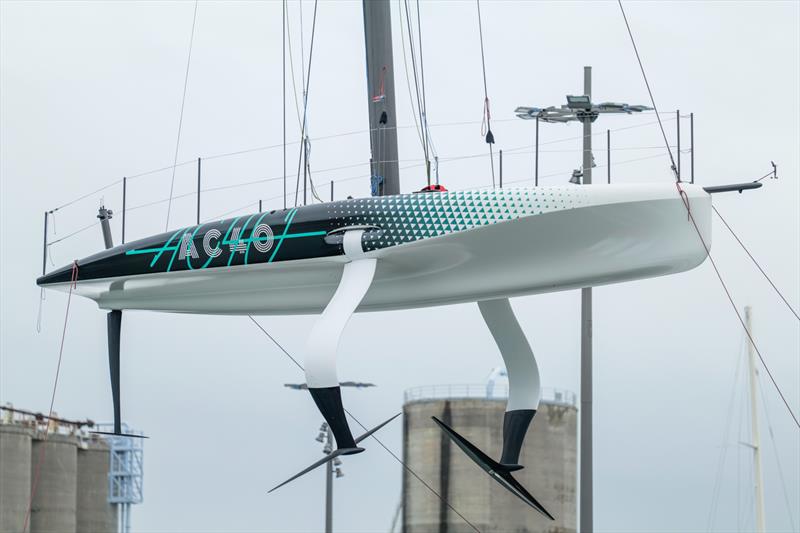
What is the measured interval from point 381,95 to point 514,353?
3564mm

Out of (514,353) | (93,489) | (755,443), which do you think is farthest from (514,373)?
(93,489)

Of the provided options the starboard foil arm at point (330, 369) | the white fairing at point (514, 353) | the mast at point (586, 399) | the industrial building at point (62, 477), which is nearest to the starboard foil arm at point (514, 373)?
the white fairing at point (514, 353)

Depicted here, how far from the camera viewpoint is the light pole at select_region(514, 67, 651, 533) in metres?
22.7

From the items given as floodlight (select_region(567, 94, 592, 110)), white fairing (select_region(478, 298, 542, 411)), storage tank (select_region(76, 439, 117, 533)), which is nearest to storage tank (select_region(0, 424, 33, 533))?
storage tank (select_region(76, 439, 117, 533))

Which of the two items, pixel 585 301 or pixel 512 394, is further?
pixel 585 301

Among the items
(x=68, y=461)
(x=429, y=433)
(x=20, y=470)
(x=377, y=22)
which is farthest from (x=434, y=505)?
(x=377, y=22)

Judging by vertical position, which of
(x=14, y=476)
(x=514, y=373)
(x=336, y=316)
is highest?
(x=336, y=316)

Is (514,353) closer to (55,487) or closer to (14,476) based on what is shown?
(14,476)

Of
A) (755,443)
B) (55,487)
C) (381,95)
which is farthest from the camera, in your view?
(55,487)

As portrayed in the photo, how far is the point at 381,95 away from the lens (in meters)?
20.5

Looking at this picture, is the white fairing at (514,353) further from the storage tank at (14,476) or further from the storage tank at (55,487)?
the storage tank at (55,487)

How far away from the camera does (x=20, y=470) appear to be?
184 ft

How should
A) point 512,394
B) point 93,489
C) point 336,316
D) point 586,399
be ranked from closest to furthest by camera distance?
point 336,316
point 512,394
point 586,399
point 93,489

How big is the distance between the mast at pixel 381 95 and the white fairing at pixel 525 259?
1480 mm
